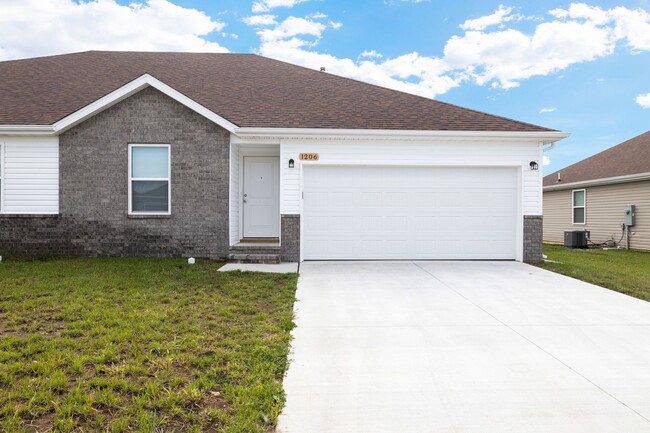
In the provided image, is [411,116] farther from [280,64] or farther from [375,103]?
[280,64]

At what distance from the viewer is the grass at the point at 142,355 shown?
103 inches

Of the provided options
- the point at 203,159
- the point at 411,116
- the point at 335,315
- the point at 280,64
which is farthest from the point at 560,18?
the point at 335,315

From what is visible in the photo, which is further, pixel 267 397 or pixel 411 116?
pixel 411 116

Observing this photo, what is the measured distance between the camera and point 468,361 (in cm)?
363

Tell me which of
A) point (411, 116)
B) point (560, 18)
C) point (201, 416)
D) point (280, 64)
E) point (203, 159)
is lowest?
point (201, 416)

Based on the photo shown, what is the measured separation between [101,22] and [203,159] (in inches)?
397

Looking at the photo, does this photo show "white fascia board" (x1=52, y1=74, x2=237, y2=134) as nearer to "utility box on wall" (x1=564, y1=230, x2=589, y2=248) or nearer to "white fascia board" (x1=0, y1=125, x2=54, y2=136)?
"white fascia board" (x1=0, y1=125, x2=54, y2=136)

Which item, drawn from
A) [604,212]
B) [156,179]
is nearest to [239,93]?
[156,179]

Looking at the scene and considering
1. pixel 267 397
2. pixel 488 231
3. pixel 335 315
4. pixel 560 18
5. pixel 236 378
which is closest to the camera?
pixel 267 397

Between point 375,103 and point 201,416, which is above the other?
point 375,103

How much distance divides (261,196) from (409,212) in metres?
3.97

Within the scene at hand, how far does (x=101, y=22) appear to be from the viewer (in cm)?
1520

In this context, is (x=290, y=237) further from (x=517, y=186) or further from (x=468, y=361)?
(x=468, y=361)

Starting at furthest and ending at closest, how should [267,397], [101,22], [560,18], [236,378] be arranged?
[101,22]
[560,18]
[236,378]
[267,397]
